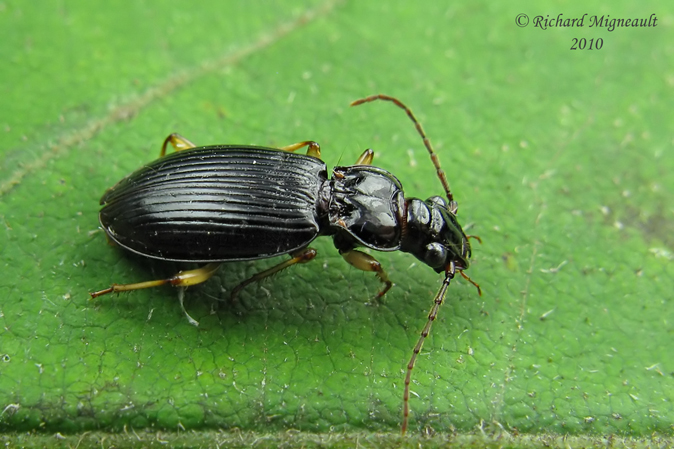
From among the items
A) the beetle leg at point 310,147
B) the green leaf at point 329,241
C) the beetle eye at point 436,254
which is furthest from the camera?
the beetle leg at point 310,147

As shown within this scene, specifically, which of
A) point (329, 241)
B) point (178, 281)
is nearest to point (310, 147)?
point (329, 241)

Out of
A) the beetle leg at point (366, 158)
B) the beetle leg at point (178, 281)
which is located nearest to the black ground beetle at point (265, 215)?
the beetle leg at point (178, 281)

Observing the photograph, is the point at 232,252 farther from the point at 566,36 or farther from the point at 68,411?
the point at 566,36

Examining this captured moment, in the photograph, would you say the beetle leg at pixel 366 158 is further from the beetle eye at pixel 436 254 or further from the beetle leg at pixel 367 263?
the beetle eye at pixel 436 254

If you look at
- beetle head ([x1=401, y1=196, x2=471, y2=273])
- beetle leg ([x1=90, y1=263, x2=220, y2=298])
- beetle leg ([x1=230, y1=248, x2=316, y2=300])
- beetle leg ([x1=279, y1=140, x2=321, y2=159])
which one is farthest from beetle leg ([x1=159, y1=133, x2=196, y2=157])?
beetle head ([x1=401, y1=196, x2=471, y2=273])

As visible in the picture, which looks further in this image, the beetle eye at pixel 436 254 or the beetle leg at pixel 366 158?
the beetle leg at pixel 366 158

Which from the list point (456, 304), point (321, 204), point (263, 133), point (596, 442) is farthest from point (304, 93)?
point (596, 442)

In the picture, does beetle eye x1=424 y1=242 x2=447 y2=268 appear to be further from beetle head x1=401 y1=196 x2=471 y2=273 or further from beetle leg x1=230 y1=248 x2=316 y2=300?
beetle leg x1=230 y1=248 x2=316 y2=300

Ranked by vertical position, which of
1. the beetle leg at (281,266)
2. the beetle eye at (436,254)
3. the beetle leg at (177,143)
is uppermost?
the beetle leg at (177,143)
